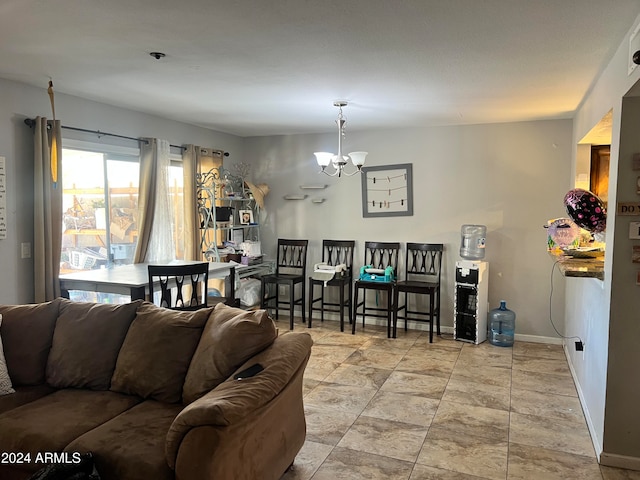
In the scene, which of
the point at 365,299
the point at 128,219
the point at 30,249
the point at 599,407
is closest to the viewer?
the point at 599,407

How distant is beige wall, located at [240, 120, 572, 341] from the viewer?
4.86 m

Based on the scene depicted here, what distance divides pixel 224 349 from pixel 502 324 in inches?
142

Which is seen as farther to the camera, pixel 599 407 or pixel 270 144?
pixel 270 144

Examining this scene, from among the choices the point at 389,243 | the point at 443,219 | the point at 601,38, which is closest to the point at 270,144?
the point at 389,243

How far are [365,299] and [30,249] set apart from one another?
354cm

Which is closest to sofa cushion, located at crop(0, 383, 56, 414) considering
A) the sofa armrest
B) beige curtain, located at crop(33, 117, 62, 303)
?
the sofa armrest

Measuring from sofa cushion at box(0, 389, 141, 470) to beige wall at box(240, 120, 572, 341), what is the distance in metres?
3.74

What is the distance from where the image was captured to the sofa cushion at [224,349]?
2273mm

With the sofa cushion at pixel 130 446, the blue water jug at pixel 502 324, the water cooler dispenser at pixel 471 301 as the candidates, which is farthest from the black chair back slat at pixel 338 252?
the sofa cushion at pixel 130 446

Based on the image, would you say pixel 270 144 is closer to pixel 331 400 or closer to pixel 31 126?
pixel 31 126

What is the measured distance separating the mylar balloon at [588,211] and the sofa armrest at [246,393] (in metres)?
1.86

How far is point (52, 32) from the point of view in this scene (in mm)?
2400

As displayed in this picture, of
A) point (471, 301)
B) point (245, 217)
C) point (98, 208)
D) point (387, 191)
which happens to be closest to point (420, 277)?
point (471, 301)

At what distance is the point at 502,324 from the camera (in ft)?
16.3
